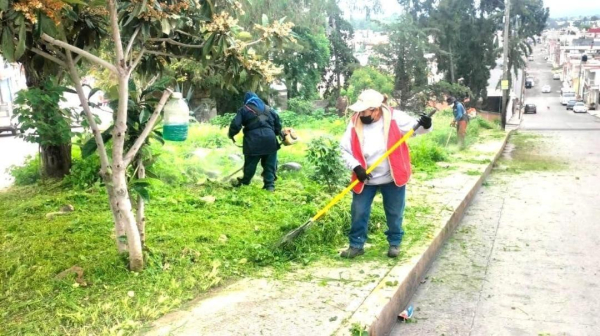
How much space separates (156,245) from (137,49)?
5.79 feet

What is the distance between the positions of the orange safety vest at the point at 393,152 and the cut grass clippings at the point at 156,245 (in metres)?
0.73

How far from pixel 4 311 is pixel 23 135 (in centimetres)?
425

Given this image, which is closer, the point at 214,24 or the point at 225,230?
the point at 214,24

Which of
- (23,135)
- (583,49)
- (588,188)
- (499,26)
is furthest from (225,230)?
(583,49)

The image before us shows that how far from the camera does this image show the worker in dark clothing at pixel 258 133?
742 centimetres

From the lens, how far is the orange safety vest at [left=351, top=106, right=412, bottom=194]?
4797mm

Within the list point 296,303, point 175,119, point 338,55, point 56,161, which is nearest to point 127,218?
point 175,119

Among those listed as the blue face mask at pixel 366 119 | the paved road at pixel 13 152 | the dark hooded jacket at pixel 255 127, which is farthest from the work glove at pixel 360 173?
the paved road at pixel 13 152

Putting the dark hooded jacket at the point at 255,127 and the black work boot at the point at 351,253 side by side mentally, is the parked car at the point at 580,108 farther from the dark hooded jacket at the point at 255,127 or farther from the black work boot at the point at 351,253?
the black work boot at the point at 351,253

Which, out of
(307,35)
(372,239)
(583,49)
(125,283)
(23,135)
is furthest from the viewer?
(583,49)

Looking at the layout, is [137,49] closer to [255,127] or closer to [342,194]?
[342,194]

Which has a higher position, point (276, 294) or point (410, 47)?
point (410, 47)

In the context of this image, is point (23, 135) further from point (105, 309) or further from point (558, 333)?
point (558, 333)

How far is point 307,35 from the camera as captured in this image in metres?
27.3
